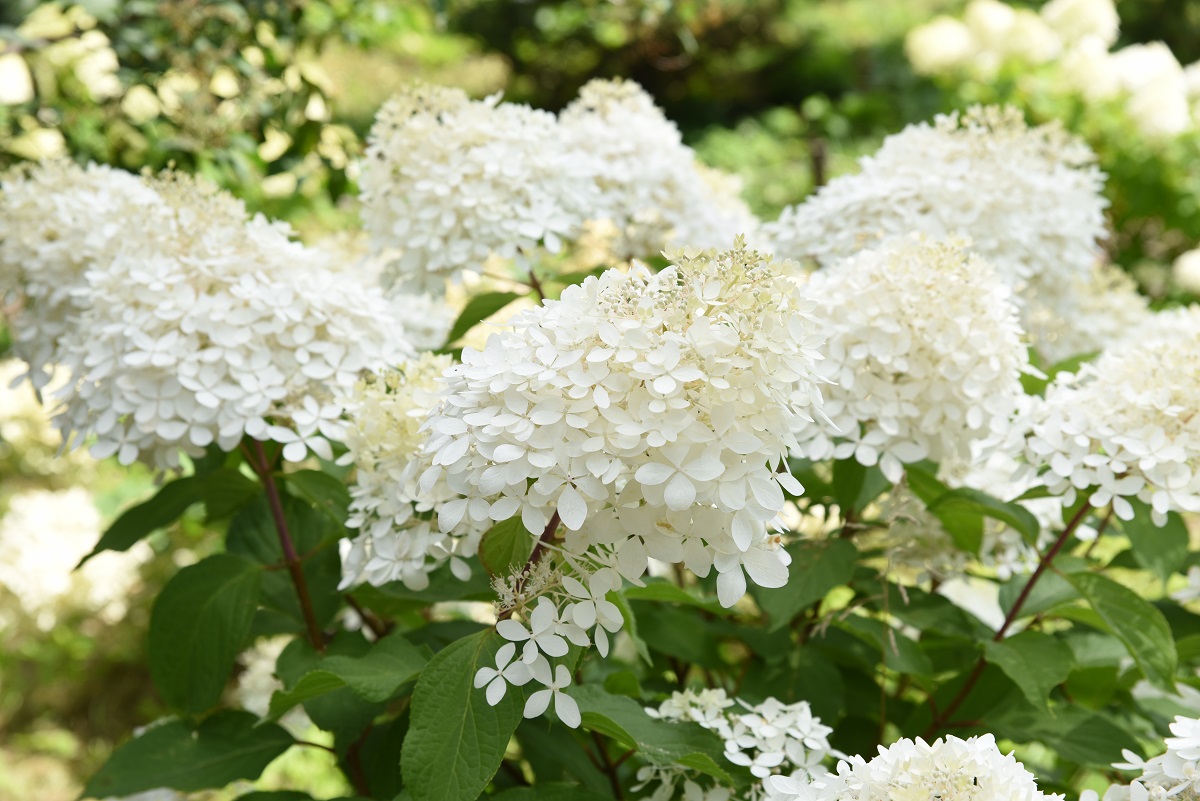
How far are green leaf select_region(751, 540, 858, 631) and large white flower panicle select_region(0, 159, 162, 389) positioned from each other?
0.98 meters

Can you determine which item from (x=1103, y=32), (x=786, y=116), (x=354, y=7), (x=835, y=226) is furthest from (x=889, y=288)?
(x=786, y=116)

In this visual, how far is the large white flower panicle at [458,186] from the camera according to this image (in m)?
1.54

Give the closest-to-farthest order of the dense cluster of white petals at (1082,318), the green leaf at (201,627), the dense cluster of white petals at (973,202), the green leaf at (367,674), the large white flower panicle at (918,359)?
the green leaf at (367,674), the large white flower panicle at (918,359), the green leaf at (201,627), the dense cluster of white petals at (973,202), the dense cluster of white petals at (1082,318)

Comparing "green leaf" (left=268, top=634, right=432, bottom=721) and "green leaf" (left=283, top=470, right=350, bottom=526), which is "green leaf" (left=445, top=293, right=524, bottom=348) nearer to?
"green leaf" (left=283, top=470, right=350, bottom=526)

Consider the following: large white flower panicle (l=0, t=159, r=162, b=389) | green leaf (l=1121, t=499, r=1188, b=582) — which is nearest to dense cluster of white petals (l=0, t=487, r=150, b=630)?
large white flower panicle (l=0, t=159, r=162, b=389)

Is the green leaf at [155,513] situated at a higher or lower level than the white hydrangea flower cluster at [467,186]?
lower

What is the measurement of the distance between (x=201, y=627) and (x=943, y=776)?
964 mm

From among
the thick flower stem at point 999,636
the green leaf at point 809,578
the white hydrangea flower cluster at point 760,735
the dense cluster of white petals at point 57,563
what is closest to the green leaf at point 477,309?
the green leaf at point 809,578

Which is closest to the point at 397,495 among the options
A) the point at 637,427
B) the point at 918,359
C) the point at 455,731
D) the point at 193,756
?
the point at 455,731

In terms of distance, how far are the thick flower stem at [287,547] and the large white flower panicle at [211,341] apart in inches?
2.5

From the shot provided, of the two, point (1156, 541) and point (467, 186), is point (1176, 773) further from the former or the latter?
point (467, 186)

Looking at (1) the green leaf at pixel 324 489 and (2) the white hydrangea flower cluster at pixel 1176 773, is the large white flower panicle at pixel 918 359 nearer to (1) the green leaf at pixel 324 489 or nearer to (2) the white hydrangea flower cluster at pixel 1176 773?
(2) the white hydrangea flower cluster at pixel 1176 773

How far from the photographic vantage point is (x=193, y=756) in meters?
1.37

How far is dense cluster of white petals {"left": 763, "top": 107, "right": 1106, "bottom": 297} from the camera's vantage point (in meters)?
1.65
